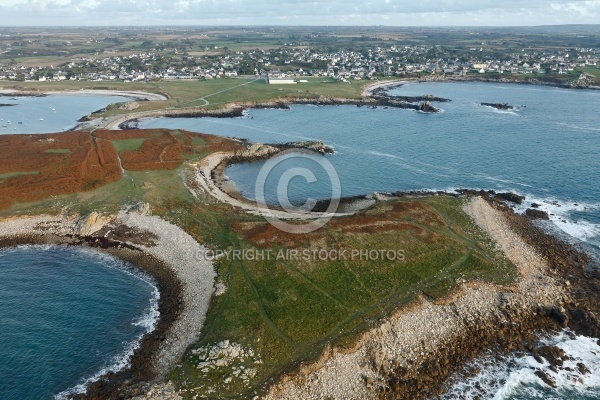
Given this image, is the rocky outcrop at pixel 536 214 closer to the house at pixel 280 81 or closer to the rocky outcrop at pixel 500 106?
the rocky outcrop at pixel 500 106

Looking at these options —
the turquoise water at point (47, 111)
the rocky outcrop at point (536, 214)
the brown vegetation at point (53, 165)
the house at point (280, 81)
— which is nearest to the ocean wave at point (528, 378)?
the rocky outcrop at point (536, 214)

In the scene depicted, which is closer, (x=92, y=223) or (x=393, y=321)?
(x=393, y=321)

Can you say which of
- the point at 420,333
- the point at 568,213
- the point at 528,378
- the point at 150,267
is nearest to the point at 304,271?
the point at 420,333

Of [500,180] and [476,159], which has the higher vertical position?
[476,159]

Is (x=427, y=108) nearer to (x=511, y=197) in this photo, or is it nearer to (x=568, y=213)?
(x=511, y=197)

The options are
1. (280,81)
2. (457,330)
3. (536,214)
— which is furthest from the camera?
(280,81)

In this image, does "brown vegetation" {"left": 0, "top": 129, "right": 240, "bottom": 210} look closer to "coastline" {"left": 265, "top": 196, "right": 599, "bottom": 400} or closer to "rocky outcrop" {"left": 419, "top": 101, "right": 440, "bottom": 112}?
"coastline" {"left": 265, "top": 196, "right": 599, "bottom": 400}
